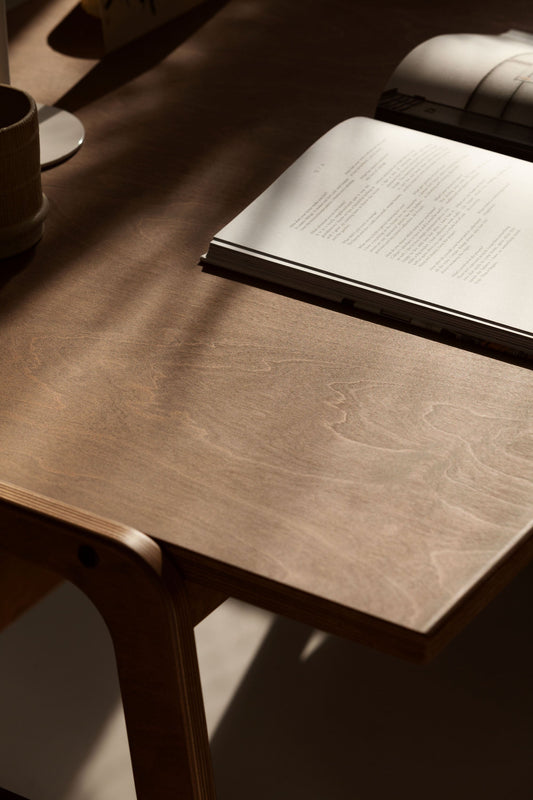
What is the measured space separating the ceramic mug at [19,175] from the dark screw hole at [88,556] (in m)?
0.33

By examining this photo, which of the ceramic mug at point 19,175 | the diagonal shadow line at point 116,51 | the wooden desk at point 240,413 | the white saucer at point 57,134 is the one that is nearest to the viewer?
the wooden desk at point 240,413

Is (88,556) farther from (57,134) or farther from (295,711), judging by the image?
(295,711)

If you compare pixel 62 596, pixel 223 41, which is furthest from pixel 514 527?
pixel 62 596

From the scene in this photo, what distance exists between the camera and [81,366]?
80 centimetres

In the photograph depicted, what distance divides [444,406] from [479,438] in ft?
0.13

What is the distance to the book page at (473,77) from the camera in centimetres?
111

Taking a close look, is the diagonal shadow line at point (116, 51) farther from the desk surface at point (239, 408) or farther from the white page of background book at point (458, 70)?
the white page of background book at point (458, 70)

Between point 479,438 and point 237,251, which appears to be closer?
point 479,438

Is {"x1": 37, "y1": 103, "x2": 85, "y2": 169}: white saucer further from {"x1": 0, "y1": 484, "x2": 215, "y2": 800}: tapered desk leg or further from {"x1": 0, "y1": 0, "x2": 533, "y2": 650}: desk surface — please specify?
{"x1": 0, "y1": 484, "x2": 215, "y2": 800}: tapered desk leg

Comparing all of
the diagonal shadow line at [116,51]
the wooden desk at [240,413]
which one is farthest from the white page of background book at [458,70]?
the diagonal shadow line at [116,51]

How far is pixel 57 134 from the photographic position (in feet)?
3.59

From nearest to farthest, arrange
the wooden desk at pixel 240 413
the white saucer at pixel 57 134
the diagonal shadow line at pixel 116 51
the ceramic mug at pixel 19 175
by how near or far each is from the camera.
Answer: the wooden desk at pixel 240 413 → the ceramic mug at pixel 19 175 → the white saucer at pixel 57 134 → the diagonal shadow line at pixel 116 51

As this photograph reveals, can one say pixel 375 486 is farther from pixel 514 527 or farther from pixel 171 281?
pixel 171 281

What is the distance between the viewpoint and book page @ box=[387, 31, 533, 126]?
1109 millimetres
